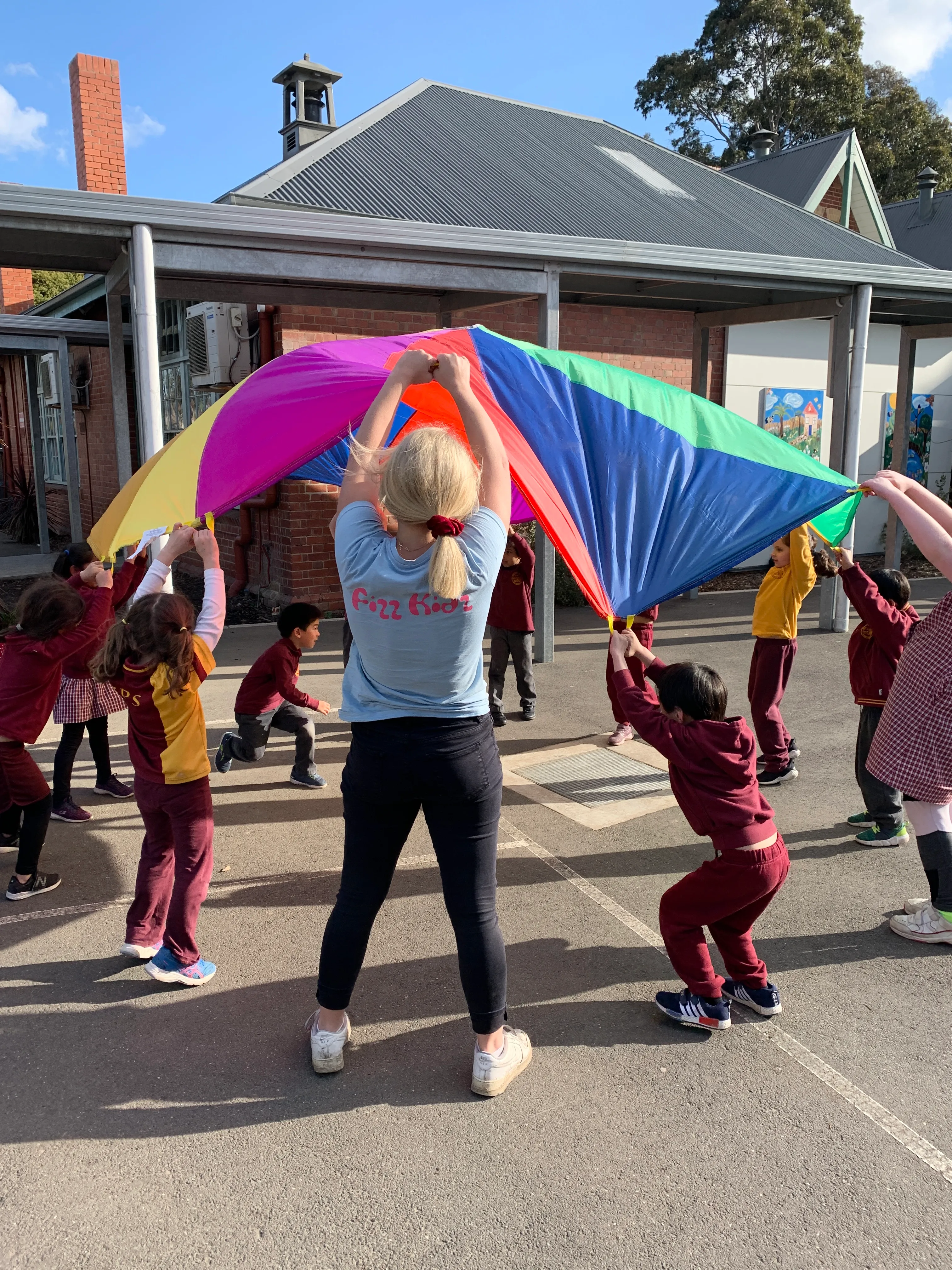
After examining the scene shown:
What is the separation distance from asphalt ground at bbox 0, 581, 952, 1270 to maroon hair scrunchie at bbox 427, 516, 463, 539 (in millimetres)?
1769

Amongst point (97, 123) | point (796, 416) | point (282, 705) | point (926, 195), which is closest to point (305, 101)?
point (97, 123)

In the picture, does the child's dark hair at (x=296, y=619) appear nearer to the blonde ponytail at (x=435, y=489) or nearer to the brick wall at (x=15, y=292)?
the blonde ponytail at (x=435, y=489)

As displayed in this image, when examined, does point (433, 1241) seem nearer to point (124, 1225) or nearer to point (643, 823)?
point (124, 1225)

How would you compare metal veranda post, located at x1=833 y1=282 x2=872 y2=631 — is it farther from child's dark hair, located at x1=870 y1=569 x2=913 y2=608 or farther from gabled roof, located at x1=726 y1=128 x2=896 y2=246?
gabled roof, located at x1=726 y1=128 x2=896 y2=246

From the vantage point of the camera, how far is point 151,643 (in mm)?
3449

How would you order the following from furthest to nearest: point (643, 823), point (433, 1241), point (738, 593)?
point (738, 593)
point (643, 823)
point (433, 1241)

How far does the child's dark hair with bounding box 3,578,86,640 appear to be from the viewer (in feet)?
13.7

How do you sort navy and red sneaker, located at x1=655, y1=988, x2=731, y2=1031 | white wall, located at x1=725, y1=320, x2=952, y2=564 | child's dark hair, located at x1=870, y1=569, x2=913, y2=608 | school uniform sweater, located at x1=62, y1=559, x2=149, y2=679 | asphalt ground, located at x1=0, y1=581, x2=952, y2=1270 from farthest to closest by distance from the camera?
white wall, located at x1=725, y1=320, x2=952, y2=564
child's dark hair, located at x1=870, y1=569, x2=913, y2=608
school uniform sweater, located at x1=62, y1=559, x2=149, y2=679
navy and red sneaker, located at x1=655, y1=988, x2=731, y2=1031
asphalt ground, located at x1=0, y1=581, x2=952, y2=1270

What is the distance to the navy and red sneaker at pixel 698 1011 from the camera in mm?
3309

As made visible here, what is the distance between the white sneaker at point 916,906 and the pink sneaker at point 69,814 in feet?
13.9

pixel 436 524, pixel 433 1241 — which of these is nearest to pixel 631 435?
pixel 436 524

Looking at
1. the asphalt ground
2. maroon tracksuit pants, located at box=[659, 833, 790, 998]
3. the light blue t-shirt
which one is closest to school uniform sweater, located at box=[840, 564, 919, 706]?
the asphalt ground

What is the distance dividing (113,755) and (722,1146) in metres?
5.07

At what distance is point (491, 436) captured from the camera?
2764mm
